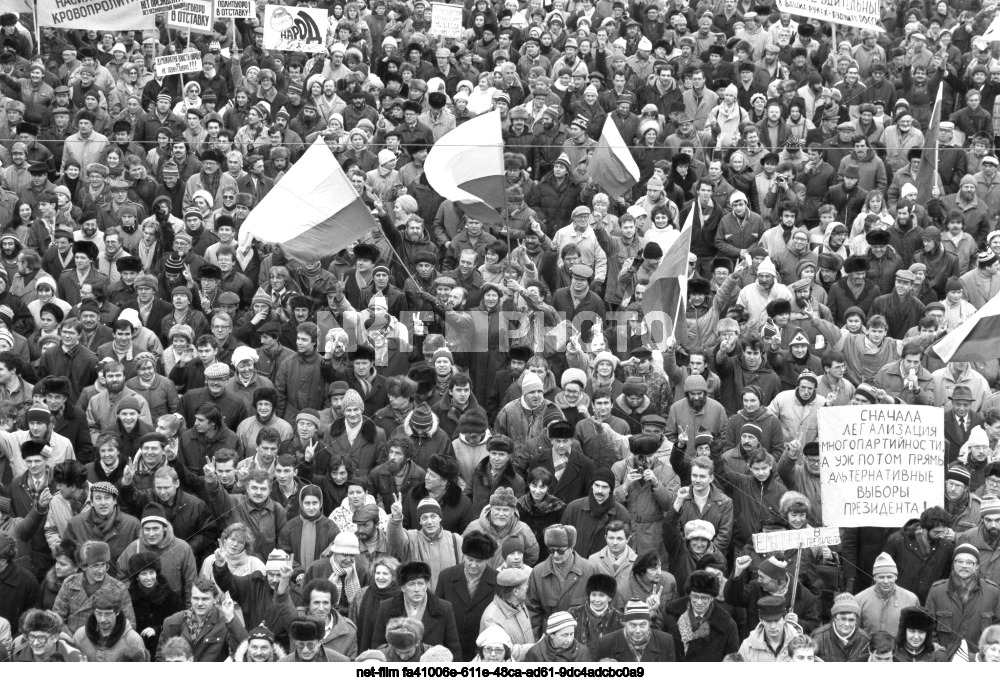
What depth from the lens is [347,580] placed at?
1237 cm

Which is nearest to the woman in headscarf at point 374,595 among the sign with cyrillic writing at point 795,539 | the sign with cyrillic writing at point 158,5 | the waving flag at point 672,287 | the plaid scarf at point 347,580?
the plaid scarf at point 347,580

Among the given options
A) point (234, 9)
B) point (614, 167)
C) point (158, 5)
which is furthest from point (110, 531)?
point (234, 9)

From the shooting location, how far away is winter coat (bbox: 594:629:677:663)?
1156cm

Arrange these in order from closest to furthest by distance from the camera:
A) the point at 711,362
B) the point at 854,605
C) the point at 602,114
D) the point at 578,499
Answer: the point at 854,605 < the point at 578,499 < the point at 711,362 < the point at 602,114

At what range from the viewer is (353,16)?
24.1 meters

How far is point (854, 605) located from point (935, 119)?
8848mm

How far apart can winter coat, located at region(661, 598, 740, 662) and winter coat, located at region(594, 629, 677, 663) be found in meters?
0.20

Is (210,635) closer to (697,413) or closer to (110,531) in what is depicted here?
(110,531)

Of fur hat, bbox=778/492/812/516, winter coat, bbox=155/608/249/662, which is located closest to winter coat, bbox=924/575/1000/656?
fur hat, bbox=778/492/812/516

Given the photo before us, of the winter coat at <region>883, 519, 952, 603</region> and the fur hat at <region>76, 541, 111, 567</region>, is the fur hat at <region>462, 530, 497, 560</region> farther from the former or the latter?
the winter coat at <region>883, 519, 952, 603</region>

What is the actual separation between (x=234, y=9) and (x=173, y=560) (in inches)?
480

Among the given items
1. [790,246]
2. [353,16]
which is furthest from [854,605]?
[353,16]

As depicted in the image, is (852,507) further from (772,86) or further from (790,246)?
(772,86)

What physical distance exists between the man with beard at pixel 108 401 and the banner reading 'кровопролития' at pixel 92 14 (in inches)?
319
